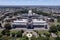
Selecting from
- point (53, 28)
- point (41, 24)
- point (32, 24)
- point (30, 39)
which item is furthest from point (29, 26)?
point (30, 39)

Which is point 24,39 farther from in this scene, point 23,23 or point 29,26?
point 23,23

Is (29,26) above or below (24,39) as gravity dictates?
below

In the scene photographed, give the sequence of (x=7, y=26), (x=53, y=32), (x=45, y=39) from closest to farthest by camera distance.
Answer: (x=45, y=39) < (x=53, y=32) < (x=7, y=26)

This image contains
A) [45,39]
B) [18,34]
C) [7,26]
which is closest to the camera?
[45,39]

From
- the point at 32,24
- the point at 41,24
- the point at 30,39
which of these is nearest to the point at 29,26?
the point at 32,24

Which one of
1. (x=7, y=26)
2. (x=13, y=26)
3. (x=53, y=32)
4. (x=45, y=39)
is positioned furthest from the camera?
(x=13, y=26)

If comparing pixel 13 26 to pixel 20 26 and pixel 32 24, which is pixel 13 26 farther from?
pixel 32 24

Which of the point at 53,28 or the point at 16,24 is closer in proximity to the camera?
the point at 53,28

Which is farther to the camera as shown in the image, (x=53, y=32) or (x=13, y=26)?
(x=13, y=26)

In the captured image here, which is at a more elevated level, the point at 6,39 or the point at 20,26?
the point at 6,39

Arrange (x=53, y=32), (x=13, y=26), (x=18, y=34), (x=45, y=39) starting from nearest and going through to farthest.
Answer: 1. (x=45, y=39)
2. (x=18, y=34)
3. (x=53, y=32)
4. (x=13, y=26)
